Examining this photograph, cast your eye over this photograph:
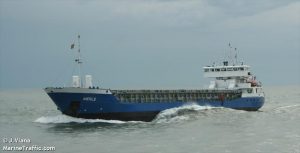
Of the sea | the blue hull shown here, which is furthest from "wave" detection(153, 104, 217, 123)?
the blue hull

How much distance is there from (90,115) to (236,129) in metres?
14.2

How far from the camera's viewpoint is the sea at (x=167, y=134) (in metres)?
32.7

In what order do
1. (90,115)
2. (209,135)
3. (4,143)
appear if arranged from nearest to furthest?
(4,143) → (209,135) → (90,115)

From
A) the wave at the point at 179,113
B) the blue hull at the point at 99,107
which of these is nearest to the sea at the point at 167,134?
the wave at the point at 179,113

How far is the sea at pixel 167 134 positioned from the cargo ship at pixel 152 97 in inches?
34.9

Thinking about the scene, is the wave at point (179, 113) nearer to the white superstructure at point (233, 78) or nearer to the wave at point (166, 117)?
the wave at point (166, 117)

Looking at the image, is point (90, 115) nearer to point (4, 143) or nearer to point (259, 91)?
point (4, 143)

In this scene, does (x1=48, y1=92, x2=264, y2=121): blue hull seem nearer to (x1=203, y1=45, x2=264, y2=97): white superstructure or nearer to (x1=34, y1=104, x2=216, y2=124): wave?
(x1=34, y1=104, x2=216, y2=124): wave

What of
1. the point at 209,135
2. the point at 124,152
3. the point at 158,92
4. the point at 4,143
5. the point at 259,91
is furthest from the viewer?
the point at 259,91

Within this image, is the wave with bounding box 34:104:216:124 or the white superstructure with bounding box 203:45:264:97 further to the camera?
the white superstructure with bounding box 203:45:264:97

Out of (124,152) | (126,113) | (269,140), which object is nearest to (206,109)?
(126,113)

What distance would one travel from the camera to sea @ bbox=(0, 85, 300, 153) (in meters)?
32.7

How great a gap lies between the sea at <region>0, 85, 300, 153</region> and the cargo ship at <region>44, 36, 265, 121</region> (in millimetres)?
885

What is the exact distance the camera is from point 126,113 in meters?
47.8
